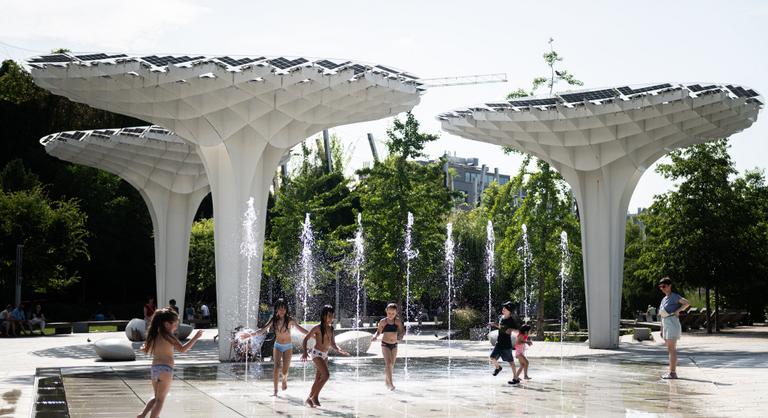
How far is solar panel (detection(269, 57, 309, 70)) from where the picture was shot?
22641 mm

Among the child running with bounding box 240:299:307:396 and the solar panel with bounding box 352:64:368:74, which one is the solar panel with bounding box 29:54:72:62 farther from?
the child running with bounding box 240:299:307:396

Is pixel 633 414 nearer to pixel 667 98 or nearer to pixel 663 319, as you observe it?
pixel 663 319

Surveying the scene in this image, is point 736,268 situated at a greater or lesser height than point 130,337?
greater

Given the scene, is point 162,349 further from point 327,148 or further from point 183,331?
point 327,148

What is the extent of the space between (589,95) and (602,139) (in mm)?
1955

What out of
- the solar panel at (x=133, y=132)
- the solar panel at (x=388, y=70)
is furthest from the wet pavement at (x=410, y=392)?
the solar panel at (x=133, y=132)

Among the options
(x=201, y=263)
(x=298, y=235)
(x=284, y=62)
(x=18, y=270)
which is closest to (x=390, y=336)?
(x=284, y=62)

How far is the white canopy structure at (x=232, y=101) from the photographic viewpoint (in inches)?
876

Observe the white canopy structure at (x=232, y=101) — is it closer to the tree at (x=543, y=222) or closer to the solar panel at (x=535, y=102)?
the solar panel at (x=535, y=102)

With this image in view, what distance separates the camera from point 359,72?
23.5 meters

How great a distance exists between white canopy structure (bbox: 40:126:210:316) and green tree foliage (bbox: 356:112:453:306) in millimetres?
7493

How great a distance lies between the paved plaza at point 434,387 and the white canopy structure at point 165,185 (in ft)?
35.0

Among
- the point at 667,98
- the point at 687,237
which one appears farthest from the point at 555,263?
the point at 667,98

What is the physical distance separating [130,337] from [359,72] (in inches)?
553
